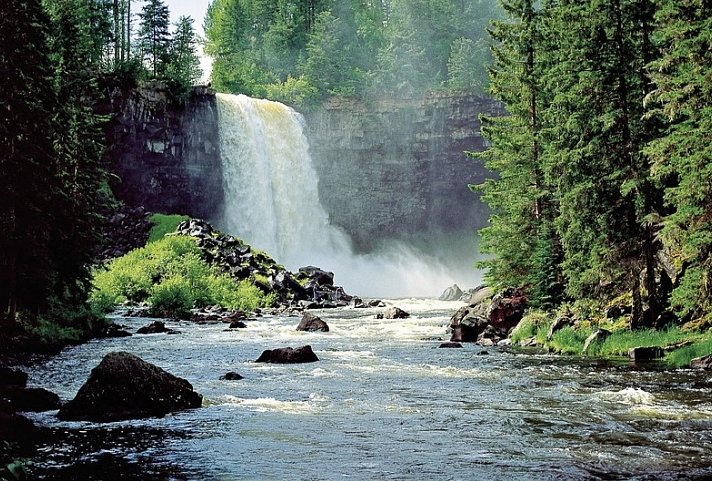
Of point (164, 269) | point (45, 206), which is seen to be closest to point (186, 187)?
point (164, 269)

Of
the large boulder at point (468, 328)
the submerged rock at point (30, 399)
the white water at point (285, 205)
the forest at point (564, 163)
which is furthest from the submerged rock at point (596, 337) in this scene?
the white water at point (285, 205)

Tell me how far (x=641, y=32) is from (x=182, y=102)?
55179mm

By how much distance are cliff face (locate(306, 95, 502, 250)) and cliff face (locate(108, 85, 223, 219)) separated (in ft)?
42.3

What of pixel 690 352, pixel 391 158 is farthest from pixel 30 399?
pixel 391 158

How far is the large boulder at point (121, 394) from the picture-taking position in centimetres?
1388

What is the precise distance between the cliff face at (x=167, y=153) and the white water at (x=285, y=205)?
1.65m

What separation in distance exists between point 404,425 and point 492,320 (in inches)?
716

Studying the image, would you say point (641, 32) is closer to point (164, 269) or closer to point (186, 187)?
point (164, 269)

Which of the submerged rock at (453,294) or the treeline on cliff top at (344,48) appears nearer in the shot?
the submerged rock at (453,294)

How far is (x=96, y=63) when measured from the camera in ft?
232

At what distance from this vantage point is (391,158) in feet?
277

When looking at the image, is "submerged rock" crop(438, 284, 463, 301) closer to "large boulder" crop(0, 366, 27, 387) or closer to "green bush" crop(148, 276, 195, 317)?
"green bush" crop(148, 276, 195, 317)

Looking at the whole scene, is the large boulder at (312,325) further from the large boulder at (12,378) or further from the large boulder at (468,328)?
the large boulder at (12,378)

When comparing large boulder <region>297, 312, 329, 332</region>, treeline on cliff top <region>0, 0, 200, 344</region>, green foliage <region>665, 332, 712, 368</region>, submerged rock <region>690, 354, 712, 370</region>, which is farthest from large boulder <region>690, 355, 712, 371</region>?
treeline on cliff top <region>0, 0, 200, 344</region>
